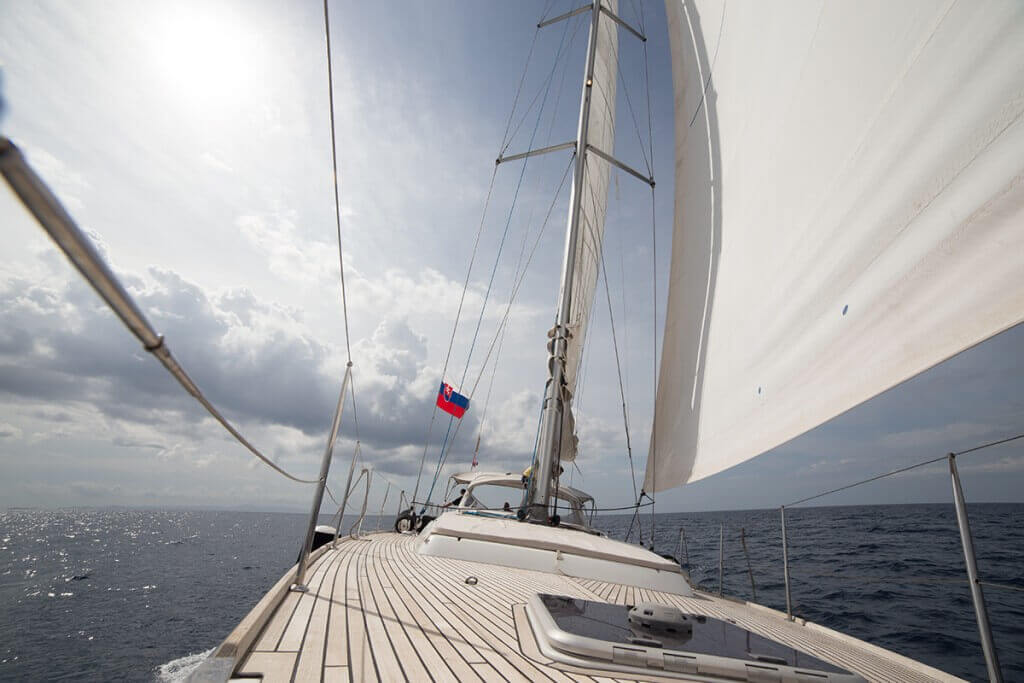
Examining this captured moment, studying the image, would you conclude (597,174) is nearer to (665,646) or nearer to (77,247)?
(665,646)

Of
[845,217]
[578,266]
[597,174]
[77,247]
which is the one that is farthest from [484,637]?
[597,174]

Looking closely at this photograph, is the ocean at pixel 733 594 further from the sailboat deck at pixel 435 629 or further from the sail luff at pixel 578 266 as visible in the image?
the sail luff at pixel 578 266

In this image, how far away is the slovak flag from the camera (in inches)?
436

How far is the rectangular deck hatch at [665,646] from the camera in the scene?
1964 millimetres

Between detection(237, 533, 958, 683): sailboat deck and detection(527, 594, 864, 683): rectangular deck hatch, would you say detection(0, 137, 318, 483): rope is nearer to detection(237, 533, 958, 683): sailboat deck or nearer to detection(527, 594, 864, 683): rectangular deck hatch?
detection(237, 533, 958, 683): sailboat deck

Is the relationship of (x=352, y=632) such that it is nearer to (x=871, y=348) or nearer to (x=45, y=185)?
(x=45, y=185)

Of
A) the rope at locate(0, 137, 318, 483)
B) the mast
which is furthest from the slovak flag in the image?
the rope at locate(0, 137, 318, 483)

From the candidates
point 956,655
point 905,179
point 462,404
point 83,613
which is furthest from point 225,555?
point 905,179

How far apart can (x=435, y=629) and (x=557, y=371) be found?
189 inches

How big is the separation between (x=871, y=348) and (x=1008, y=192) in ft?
2.74

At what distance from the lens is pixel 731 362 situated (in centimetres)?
399

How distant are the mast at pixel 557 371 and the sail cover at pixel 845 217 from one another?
161 cm

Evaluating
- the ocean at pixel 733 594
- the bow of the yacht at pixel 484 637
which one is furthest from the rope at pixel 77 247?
the ocean at pixel 733 594

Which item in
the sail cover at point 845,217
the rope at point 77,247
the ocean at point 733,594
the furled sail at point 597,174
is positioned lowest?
the ocean at point 733,594
